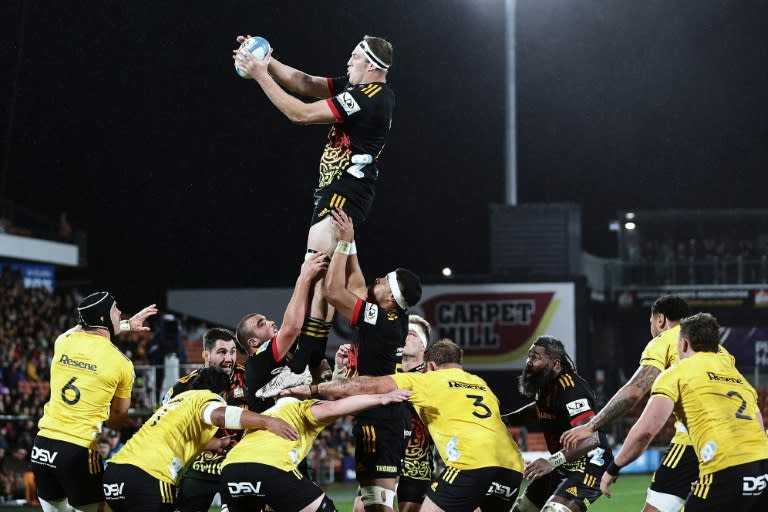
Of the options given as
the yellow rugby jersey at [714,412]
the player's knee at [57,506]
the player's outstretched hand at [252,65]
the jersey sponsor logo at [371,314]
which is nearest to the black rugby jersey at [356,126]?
the player's outstretched hand at [252,65]

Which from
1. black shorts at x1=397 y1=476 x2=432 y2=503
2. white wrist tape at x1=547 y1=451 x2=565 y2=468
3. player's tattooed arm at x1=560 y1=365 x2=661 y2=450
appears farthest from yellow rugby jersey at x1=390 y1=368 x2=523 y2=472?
black shorts at x1=397 y1=476 x2=432 y2=503

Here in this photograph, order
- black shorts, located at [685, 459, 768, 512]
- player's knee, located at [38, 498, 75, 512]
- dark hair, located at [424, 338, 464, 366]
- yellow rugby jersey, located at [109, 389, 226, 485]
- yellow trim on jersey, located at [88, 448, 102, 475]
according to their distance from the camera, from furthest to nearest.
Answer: player's knee, located at [38, 498, 75, 512] < yellow trim on jersey, located at [88, 448, 102, 475] < dark hair, located at [424, 338, 464, 366] < yellow rugby jersey, located at [109, 389, 226, 485] < black shorts, located at [685, 459, 768, 512]

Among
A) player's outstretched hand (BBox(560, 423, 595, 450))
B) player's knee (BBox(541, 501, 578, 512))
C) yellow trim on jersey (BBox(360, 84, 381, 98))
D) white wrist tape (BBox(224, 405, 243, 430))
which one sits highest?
yellow trim on jersey (BBox(360, 84, 381, 98))

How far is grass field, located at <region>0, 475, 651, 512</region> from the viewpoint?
1861 centimetres

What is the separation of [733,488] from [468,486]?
190 cm

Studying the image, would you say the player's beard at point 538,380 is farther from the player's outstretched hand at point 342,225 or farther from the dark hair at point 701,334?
the player's outstretched hand at point 342,225

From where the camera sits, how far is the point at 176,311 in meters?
33.1

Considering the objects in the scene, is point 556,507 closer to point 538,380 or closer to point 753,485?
point 538,380

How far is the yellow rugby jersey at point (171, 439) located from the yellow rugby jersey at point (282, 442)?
19.5 inches

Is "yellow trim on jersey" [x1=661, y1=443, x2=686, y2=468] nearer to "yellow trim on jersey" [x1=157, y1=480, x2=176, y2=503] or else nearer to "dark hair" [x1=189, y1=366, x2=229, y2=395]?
"dark hair" [x1=189, y1=366, x2=229, y2=395]

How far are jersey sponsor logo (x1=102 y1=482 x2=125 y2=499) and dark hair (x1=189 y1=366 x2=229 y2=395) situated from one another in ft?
4.02

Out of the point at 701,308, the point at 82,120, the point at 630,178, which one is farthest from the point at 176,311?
the point at 630,178

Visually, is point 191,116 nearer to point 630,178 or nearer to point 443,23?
point 443,23

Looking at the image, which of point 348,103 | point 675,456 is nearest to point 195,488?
point 348,103
